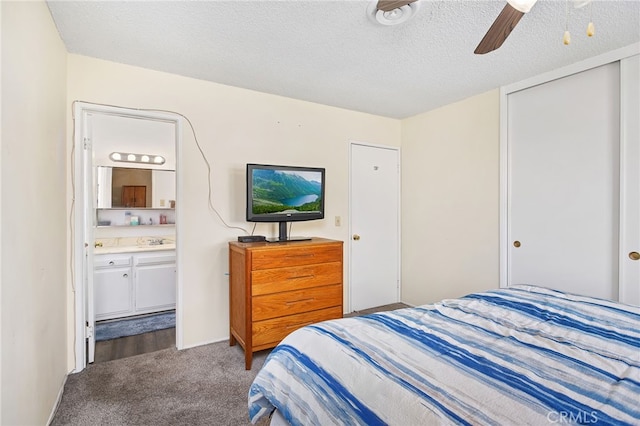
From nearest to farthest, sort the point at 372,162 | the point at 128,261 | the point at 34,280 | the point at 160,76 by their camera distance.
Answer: the point at 34,280 → the point at 160,76 → the point at 128,261 → the point at 372,162

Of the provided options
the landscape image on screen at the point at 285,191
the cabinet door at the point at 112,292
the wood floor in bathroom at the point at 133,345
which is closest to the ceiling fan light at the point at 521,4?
the landscape image on screen at the point at 285,191

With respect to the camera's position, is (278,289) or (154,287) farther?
(154,287)

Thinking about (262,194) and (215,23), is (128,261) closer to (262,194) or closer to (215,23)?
(262,194)

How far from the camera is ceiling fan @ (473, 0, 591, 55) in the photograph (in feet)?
4.22

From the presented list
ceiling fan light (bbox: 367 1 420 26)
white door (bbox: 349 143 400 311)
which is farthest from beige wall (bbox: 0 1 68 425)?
white door (bbox: 349 143 400 311)

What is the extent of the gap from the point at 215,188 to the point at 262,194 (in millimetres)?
474

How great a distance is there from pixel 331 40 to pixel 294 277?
1.76 meters

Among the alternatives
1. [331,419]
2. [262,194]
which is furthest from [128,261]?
[331,419]

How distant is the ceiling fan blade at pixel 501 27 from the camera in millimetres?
1418

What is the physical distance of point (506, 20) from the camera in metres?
1.47

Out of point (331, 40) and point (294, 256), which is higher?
point (331, 40)

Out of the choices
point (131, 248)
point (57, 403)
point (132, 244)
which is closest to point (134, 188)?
point (132, 244)

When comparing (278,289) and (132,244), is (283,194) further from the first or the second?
(132,244)

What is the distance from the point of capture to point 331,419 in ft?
3.22
